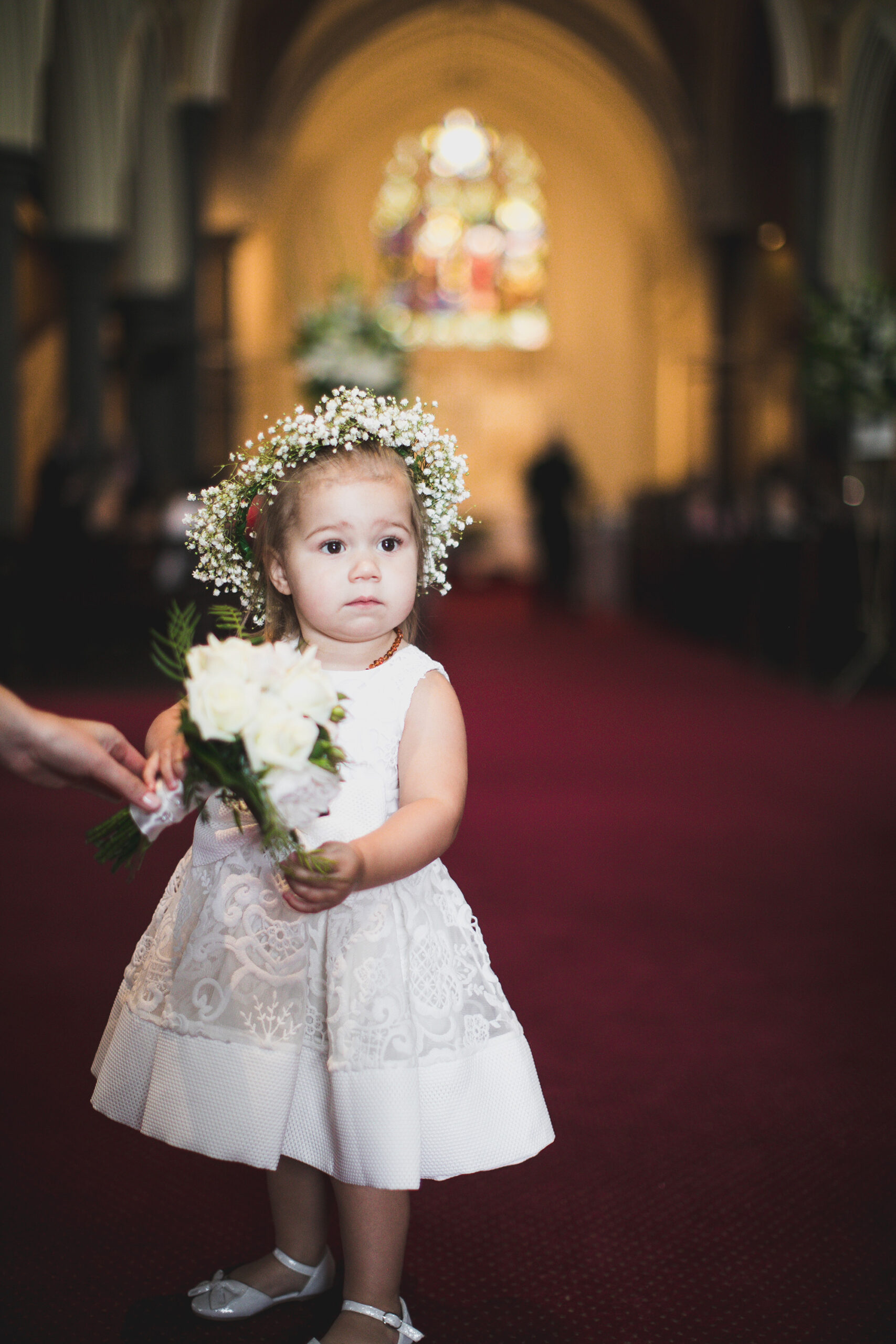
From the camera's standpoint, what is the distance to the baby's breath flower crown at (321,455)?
1.61 metres

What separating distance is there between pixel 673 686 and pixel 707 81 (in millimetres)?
9427

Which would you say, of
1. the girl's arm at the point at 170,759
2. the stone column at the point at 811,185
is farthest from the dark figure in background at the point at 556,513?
the girl's arm at the point at 170,759

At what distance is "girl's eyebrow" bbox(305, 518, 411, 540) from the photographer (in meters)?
1.57

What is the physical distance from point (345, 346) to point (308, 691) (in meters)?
6.69

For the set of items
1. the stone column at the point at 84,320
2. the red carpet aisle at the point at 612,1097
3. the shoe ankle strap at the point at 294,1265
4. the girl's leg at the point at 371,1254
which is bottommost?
the red carpet aisle at the point at 612,1097

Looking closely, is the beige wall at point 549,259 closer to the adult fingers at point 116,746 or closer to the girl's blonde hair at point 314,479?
the girl's blonde hair at point 314,479

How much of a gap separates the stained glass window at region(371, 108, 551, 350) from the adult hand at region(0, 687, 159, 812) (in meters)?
18.0

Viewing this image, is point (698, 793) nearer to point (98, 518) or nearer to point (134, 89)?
point (98, 518)

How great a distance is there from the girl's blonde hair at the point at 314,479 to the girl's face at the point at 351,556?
0.01m

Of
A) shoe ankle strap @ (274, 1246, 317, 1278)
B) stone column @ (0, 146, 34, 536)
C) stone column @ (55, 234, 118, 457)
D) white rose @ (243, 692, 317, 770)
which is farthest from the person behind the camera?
stone column @ (55, 234, 118, 457)

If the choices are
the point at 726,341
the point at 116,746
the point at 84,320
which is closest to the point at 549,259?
the point at 726,341

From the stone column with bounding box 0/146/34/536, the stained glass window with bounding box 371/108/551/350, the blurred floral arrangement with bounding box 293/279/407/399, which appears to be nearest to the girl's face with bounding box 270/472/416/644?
the blurred floral arrangement with bounding box 293/279/407/399

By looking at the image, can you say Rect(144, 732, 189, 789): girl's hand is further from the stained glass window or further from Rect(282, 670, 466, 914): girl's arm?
the stained glass window

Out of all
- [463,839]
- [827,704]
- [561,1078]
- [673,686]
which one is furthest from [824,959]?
[673,686]
